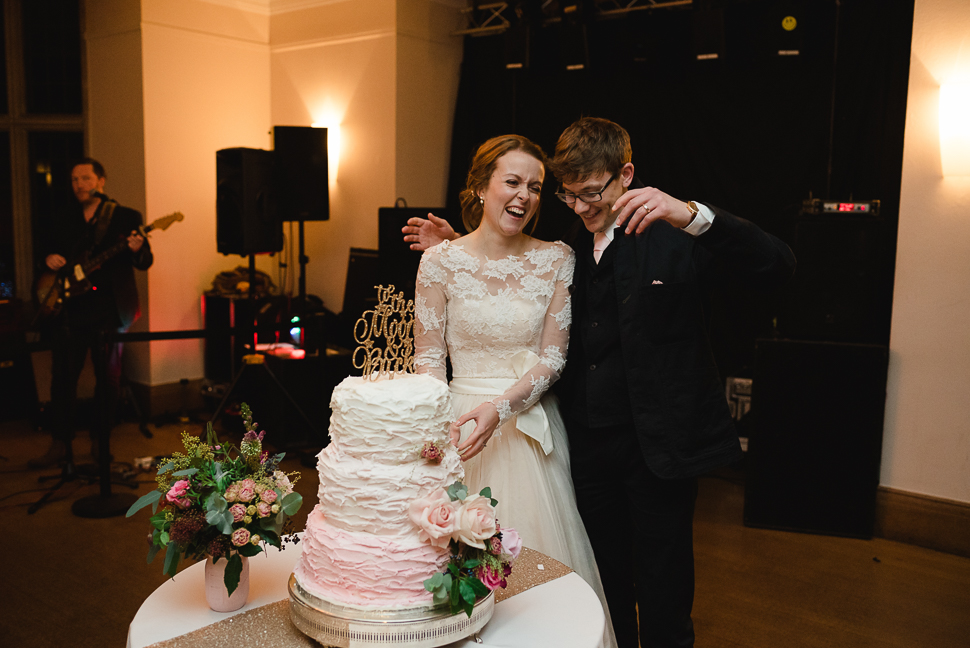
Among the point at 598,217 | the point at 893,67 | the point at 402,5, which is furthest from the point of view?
the point at 402,5

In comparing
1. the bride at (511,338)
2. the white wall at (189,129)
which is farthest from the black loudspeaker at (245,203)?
the bride at (511,338)

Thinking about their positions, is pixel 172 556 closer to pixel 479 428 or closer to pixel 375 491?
pixel 375 491

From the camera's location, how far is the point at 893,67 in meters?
4.50

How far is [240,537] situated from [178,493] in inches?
6.4

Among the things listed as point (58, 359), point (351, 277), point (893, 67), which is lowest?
point (58, 359)

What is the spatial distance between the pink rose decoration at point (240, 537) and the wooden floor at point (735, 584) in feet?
4.54

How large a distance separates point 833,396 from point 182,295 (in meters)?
4.95

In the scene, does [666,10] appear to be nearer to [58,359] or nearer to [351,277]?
[351,277]

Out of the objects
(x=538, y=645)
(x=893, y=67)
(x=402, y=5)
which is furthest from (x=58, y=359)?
(x=893, y=67)

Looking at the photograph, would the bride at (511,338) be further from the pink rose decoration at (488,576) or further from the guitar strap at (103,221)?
the guitar strap at (103,221)

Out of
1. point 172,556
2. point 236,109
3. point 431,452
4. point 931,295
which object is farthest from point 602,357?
point 236,109

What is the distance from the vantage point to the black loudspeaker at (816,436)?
3.98 metres

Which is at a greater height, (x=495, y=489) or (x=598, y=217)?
(x=598, y=217)

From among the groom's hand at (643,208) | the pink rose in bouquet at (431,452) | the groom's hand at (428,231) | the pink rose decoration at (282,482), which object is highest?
the groom's hand at (643,208)
